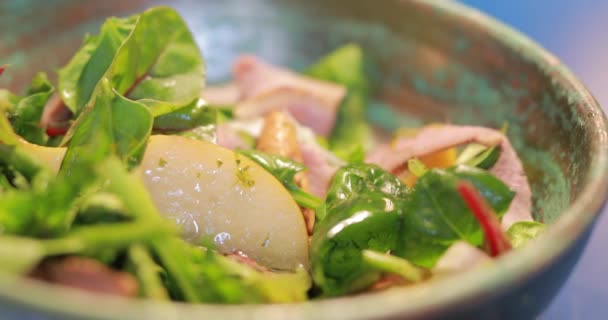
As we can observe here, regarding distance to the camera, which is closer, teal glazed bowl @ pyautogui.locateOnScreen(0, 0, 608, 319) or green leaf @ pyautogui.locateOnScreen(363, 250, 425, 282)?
teal glazed bowl @ pyautogui.locateOnScreen(0, 0, 608, 319)

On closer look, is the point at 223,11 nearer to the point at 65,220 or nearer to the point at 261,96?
the point at 261,96

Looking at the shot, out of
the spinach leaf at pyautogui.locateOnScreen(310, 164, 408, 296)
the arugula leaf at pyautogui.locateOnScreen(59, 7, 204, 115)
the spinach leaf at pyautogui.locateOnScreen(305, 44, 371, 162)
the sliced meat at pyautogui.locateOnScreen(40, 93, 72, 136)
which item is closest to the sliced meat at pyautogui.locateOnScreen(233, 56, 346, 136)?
the spinach leaf at pyautogui.locateOnScreen(305, 44, 371, 162)

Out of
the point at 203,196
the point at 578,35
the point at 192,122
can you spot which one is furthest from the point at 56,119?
the point at 578,35

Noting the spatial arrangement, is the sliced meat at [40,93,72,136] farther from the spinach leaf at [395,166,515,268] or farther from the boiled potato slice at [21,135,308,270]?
the spinach leaf at [395,166,515,268]

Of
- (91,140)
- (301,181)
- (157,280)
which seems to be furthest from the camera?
(301,181)

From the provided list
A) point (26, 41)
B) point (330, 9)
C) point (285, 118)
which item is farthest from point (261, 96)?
point (26, 41)

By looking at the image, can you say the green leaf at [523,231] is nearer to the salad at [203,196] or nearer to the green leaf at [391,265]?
the salad at [203,196]

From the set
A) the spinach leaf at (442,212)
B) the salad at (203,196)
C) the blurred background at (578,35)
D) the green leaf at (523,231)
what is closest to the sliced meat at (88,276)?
the salad at (203,196)
